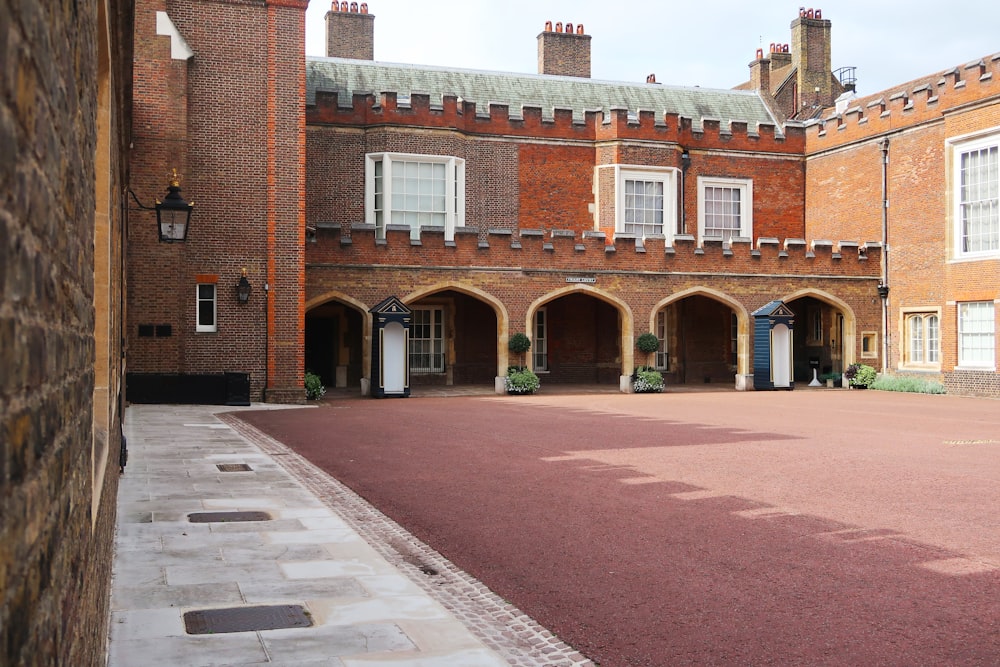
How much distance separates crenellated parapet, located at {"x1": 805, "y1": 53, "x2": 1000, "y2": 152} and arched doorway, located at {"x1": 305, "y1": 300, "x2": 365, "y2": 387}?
15.4 m

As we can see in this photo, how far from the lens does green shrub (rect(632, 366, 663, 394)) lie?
25859 mm

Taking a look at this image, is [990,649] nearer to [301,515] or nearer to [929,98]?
[301,515]

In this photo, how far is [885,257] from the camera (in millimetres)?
27641

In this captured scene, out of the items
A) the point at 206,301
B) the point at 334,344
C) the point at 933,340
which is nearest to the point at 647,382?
the point at 933,340

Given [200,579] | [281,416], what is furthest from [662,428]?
[200,579]

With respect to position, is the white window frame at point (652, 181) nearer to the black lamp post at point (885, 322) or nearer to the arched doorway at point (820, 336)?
the arched doorway at point (820, 336)

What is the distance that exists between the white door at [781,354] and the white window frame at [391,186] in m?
9.43

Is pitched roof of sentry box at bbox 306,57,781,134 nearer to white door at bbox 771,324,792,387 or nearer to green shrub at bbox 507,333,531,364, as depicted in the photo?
green shrub at bbox 507,333,531,364

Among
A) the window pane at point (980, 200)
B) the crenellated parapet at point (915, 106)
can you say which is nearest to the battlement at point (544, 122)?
the crenellated parapet at point (915, 106)

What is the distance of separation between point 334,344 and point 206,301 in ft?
23.7

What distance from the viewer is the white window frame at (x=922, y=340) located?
2581 cm

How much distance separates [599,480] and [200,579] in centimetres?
474

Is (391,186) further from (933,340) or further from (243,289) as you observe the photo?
(933,340)

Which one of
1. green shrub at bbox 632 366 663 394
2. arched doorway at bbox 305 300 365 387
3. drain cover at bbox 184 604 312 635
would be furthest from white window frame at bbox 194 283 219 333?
drain cover at bbox 184 604 312 635
